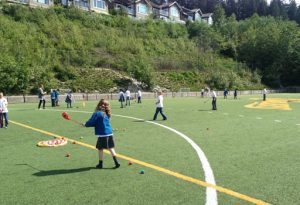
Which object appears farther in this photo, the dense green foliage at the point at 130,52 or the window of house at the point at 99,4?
the window of house at the point at 99,4

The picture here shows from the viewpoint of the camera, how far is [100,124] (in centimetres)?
851

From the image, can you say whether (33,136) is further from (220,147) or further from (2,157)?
(220,147)

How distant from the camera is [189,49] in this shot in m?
77.3

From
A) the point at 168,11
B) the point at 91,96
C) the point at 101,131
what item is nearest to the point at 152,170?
the point at 101,131

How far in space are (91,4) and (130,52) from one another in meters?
26.6

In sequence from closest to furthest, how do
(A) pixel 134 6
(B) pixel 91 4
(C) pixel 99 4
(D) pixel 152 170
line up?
(D) pixel 152 170 → (B) pixel 91 4 → (C) pixel 99 4 → (A) pixel 134 6

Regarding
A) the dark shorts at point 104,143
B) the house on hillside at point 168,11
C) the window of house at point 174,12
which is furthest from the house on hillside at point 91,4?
the dark shorts at point 104,143

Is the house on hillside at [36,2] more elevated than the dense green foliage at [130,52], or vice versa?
the house on hillside at [36,2]

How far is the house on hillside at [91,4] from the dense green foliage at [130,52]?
7.94 meters

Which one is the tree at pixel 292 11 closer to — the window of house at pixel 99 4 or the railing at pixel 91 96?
Answer: the window of house at pixel 99 4

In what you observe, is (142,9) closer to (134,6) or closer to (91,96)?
(134,6)

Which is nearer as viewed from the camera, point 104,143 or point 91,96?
point 104,143

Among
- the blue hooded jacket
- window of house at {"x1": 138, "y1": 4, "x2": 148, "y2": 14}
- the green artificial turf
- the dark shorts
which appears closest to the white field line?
the green artificial turf

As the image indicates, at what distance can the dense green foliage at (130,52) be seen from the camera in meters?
45.8
